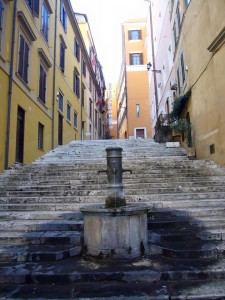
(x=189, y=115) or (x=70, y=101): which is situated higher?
(x=70, y=101)

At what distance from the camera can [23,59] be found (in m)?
11.3

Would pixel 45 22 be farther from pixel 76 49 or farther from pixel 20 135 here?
pixel 76 49

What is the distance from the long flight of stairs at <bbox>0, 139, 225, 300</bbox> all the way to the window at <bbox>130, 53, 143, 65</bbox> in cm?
2553

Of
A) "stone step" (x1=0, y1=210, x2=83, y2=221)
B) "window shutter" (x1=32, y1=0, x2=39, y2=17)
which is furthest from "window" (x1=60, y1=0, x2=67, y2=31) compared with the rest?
"stone step" (x1=0, y1=210, x2=83, y2=221)

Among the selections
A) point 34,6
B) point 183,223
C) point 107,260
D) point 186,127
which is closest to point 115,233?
point 107,260

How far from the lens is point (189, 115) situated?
12.6 meters

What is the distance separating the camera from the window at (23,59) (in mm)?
11047

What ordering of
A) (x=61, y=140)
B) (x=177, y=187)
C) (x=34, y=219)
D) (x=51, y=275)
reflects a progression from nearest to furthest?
1. (x=51, y=275)
2. (x=34, y=219)
3. (x=177, y=187)
4. (x=61, y=140)

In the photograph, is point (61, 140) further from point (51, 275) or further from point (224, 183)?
point (51, 275)

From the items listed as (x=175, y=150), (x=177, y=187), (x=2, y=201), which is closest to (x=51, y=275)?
(x=2, y=201)

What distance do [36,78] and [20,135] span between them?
10.5 ft

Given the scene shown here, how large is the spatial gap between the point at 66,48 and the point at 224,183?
14.7m

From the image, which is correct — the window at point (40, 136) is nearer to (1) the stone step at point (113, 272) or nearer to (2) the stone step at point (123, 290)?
(1) the stone step at point (113, 272)

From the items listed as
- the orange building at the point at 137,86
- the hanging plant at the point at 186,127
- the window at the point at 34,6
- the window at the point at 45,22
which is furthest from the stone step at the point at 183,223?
the orange building at the point at 137,86
